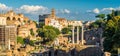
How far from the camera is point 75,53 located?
4191 centimetres

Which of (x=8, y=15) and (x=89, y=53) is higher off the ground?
(x=8, y=15)

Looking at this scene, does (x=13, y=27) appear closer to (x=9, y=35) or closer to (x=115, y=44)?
(x=9, y=35)

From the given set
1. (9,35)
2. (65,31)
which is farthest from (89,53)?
(65,31)

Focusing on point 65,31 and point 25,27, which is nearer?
point 25,27

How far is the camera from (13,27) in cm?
6906

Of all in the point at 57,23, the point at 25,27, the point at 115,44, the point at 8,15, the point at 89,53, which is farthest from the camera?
the point at 57,23

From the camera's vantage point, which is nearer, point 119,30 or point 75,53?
point 119,30

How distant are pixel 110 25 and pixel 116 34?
3001mm

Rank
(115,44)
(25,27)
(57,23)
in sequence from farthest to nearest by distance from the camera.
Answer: (57,23) < (25,27) < (115,44)

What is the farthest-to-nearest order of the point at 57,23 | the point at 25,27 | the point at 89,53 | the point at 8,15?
1. the point at 57,23
2. the point at 8,15
3. the point at 25,27
4. the point at 89,53

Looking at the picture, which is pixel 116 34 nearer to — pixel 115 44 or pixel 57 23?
pixel 115 44

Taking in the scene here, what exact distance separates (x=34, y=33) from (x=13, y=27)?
9580mm

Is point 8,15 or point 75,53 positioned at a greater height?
point 8,15

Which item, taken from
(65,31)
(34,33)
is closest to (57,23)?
(65,31)
